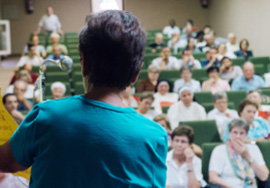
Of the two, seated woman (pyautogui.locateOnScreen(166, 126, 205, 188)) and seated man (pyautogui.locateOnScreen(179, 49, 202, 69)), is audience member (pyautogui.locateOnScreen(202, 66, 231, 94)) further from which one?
seated woman (pyautogui.locateOnScreen(166, 126, 205, 188))

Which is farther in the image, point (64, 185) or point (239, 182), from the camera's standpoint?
point (239, 182)

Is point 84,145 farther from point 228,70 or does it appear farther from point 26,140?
point 228,70

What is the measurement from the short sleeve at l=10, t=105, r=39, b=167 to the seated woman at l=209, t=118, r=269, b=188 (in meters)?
2.93

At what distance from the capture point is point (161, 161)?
97cm

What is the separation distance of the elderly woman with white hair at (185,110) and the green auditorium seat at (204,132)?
66cm

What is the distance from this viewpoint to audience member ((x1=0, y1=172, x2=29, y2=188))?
44.4 inches

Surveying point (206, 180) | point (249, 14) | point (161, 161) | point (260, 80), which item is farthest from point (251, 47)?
point (161, 161)

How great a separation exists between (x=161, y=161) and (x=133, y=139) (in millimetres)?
83

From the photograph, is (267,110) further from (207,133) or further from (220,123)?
(207,133)

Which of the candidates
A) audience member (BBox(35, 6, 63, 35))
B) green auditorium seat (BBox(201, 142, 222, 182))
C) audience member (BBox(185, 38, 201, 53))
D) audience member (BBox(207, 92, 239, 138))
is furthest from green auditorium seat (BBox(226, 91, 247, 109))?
audience member (BBox(35, 6, 63, 35))

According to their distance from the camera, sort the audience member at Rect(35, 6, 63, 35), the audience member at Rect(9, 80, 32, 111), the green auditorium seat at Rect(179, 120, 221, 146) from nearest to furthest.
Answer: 1. the green auditorium seat at Rect(179, 120, 221, 146)
2. the audience member at Rect(9, 80, 32, 111)
3. the audience member at Rect(35, 6, 63, 35)

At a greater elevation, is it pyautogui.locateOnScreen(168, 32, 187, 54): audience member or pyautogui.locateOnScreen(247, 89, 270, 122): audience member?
pyautogui.locateOnScreen(168, 32, 187, 54): audience member

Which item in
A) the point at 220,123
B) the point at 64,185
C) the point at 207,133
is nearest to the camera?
the point at 64,185

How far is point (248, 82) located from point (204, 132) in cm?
238
